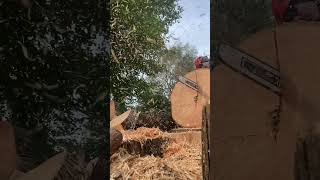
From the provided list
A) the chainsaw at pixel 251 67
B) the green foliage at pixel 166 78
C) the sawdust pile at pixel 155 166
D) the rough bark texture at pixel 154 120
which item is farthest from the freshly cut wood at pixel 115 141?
the chainsaw at pixel 251 67

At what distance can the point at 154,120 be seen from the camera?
38.3 feet

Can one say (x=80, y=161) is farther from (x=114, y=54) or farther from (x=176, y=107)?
(x=176, y=107)

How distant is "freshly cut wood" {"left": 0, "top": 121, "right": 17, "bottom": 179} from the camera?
308 cm

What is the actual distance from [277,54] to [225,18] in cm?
38

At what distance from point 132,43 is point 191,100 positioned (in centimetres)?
208

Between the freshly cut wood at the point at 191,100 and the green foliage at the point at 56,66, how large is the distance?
691 cm

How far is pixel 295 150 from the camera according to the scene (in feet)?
11.1

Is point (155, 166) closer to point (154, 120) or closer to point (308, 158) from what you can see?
point (308, 158)

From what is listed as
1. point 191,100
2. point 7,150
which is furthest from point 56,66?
point 191,100

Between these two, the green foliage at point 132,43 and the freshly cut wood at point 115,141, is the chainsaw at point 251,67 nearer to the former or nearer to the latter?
the freshly cut wood at point 115,141

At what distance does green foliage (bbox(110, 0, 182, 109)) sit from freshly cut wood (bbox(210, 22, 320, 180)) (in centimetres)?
491

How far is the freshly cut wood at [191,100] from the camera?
Result: 1015cm

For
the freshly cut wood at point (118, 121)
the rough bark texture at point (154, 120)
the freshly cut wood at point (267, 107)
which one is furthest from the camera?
the rough bark texture at point (154, 120)

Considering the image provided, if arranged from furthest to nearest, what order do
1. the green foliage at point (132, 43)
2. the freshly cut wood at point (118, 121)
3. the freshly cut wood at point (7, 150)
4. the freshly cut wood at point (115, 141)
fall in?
1. the freshly cut wood at point (118, 121)
2. the green foliage at point (132, 43)
3. the freshly cut wood at point (115, 141)
4. the freshly cut wood at point (7, 150)
